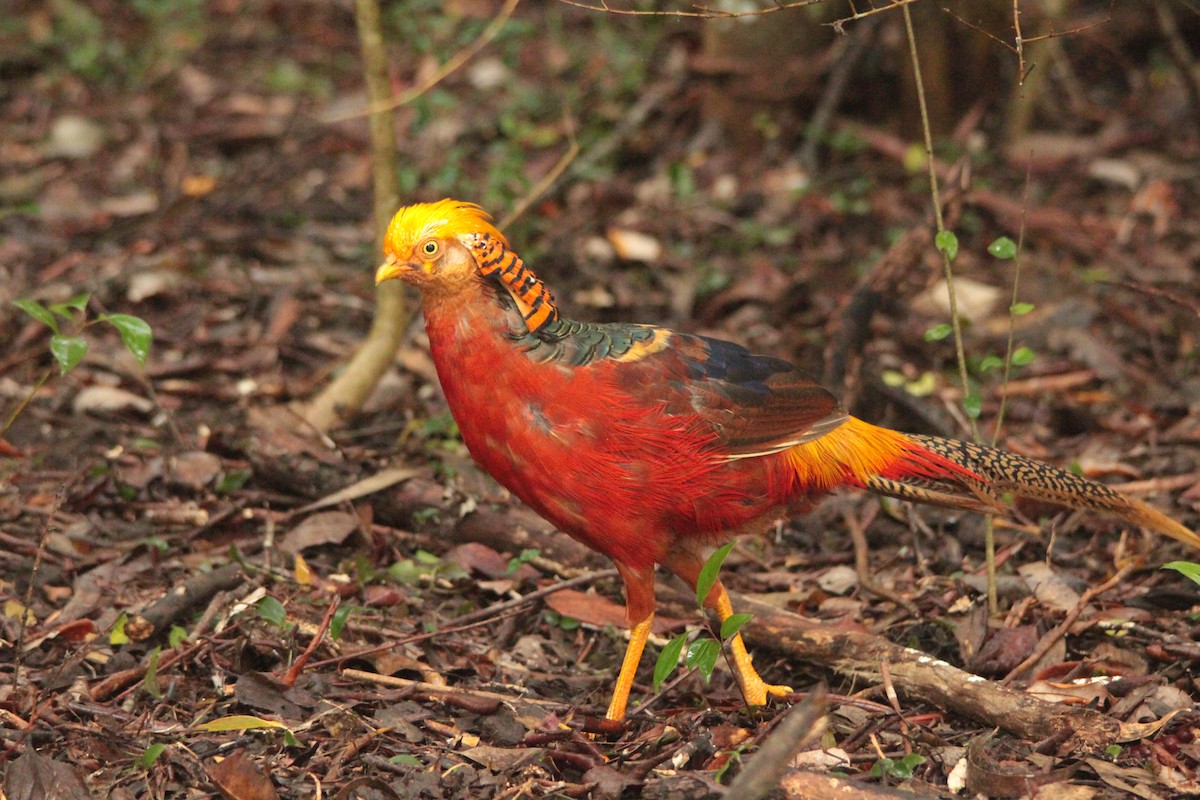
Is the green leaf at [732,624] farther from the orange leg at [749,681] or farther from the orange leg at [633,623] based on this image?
the orange leg at [633,623]

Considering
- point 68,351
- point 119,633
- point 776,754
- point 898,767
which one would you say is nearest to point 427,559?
point 119,633

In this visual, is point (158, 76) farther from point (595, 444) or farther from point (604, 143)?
point (595, 444)

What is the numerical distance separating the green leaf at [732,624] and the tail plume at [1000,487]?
1.00 meters

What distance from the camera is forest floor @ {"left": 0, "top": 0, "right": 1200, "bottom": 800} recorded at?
372 cm

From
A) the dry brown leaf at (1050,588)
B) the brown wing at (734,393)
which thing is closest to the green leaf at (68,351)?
the brown wing at (734,393)

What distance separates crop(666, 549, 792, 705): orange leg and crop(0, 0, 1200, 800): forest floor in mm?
71

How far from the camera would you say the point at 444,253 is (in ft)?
12.6

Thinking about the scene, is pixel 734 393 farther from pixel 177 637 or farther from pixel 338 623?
pixel 177 637

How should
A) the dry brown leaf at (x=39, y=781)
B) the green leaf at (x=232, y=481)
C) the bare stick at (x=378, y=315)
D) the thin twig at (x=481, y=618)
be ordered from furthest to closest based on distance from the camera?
the bare stick at (x=378, y=315), the green leaf at (x=232, y=481), the thin twig at (x=481, y=618), the dry brown leaf at (x=39, y=781)

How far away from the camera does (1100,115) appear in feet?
26.6

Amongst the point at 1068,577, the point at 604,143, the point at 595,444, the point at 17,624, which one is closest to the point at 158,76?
the point at 604,143

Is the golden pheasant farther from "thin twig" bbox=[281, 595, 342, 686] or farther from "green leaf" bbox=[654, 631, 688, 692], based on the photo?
"thin twig" bbox=[281, 595, 342, 686]

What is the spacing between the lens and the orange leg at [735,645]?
399cm

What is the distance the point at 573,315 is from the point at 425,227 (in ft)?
8.89
